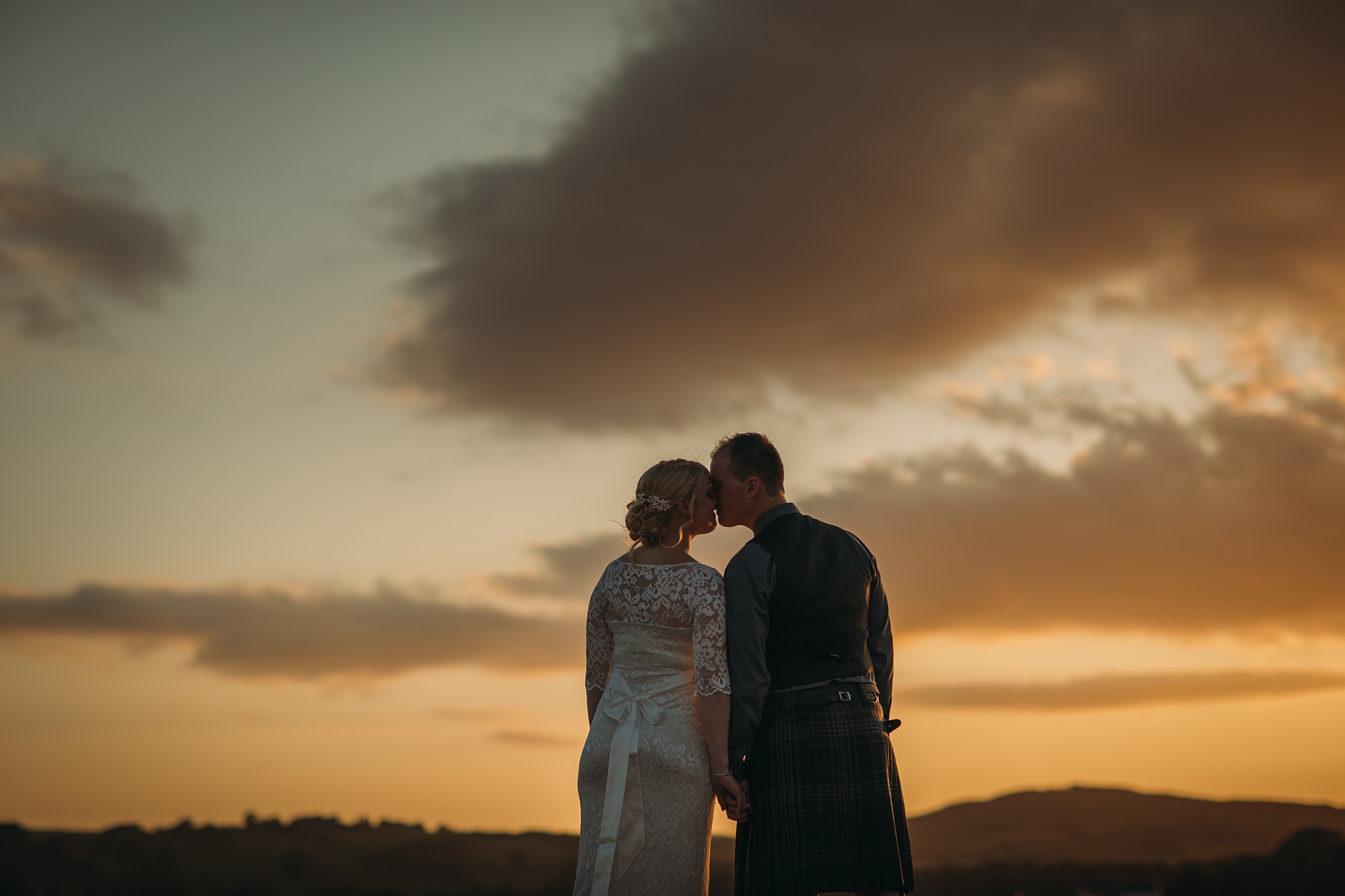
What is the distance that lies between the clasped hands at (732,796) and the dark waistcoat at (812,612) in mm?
440

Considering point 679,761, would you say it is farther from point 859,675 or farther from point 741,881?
point 859,675

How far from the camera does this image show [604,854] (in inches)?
147

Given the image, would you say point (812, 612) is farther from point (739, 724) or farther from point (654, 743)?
point (654, 743)

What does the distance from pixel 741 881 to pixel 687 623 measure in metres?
1.12

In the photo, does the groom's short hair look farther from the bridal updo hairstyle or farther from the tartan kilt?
the tartan kilt

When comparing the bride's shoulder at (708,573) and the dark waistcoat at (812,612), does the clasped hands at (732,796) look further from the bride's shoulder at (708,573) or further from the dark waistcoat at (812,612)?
the bride's shoulder at (708,573)

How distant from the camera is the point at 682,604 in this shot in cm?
385

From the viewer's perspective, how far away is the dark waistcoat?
3863 mm

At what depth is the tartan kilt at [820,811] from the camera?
3.71 meters

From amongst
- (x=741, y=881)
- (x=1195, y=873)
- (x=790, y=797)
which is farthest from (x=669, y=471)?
(x=1195, y=873)

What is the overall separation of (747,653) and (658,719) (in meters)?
0.48

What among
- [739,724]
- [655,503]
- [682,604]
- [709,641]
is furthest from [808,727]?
[655,503]

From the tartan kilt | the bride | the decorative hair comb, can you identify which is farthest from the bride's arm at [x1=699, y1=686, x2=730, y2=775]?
the decorative hair comb

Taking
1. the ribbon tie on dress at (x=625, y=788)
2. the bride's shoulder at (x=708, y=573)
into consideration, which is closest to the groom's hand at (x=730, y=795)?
the ribbon tie on dress at (x=625, y=788)
